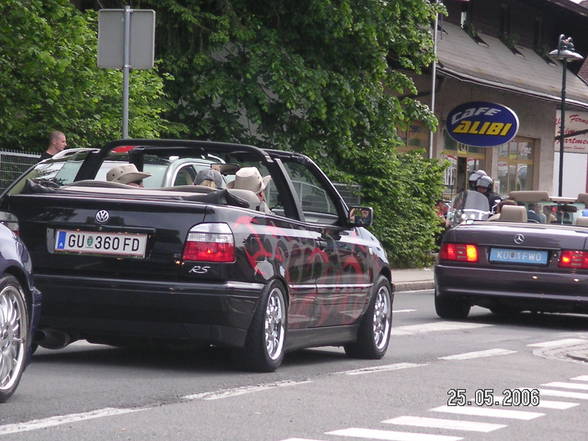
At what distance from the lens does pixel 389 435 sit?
744 cm

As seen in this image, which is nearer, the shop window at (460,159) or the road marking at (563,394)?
the road marking at (563,394)

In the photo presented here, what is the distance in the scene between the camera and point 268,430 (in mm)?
7438

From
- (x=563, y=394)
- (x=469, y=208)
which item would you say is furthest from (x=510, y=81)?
(x=563, y=394)

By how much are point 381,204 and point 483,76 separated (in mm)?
9212

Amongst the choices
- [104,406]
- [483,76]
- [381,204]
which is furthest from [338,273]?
[483,76]

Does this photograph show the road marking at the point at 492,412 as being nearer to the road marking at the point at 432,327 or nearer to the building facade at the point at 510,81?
the road marking at the point at 432,327

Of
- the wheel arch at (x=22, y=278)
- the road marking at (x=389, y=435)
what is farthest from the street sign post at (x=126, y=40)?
the road marking at (x=389, y=435)

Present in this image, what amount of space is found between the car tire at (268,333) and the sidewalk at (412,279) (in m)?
13.5

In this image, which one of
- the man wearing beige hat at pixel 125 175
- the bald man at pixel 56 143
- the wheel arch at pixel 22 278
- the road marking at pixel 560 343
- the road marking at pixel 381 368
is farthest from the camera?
the bald man at pixel 56 143

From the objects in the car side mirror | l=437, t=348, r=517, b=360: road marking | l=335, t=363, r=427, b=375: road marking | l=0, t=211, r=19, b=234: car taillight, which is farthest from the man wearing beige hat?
l=437, t=348, r=517, b=360: road marking

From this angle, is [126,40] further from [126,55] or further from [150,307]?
[150,307]

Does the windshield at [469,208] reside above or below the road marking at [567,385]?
above

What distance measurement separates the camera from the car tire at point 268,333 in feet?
32.0

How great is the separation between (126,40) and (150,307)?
298 inches
